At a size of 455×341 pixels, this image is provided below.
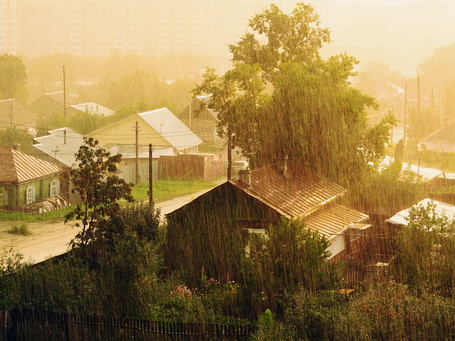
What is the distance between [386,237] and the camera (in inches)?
1006

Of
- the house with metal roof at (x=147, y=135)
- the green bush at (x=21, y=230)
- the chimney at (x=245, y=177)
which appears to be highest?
the house with metal roof at (x=147, y=135)

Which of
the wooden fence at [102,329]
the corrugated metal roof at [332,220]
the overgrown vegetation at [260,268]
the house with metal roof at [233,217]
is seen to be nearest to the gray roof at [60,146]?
the overgrown vegetation at [260,268]

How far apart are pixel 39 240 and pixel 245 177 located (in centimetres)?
1349

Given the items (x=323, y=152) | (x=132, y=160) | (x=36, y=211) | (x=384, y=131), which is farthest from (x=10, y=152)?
(x=384, y=131)

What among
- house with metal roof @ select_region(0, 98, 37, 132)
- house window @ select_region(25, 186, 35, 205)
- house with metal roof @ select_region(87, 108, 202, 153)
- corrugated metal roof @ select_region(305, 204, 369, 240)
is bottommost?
house window @ select_region(25, 186, 35, 205)

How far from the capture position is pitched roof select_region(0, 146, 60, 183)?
3556 cm

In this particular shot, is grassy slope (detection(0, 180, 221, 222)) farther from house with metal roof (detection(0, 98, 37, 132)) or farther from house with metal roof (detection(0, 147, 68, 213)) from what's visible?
house with metal roof (detection(0, 98, 37, 132))

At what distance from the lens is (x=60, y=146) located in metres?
45.5

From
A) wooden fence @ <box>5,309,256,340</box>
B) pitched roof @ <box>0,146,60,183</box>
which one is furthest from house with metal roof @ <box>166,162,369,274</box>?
pitched roof @ <box>0,146,60,183</box>

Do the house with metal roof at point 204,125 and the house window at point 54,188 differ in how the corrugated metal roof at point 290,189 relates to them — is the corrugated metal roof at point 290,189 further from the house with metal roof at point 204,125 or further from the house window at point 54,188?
the house with metal roof at point 204,125

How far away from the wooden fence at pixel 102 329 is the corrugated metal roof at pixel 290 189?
25.4 feet

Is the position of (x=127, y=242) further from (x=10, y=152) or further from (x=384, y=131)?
(x=10, y=152)

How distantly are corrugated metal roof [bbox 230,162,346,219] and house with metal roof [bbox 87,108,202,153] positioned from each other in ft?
95.7

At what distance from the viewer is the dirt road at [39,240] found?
88.1ft
